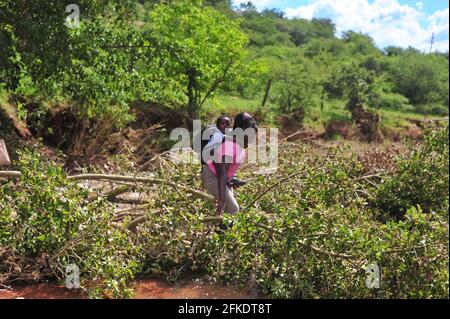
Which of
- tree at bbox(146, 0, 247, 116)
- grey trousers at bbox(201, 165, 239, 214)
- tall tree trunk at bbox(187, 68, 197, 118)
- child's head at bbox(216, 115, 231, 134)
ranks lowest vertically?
grey trousers at bbox(201, 165, 239, 214)

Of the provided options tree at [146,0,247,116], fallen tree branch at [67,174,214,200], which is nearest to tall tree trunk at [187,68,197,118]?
tree at [146,0,247,116]

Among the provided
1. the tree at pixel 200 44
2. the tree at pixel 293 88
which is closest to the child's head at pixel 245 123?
the tree at pixel 200 44

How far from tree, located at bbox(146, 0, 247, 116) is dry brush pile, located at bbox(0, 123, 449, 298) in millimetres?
8459

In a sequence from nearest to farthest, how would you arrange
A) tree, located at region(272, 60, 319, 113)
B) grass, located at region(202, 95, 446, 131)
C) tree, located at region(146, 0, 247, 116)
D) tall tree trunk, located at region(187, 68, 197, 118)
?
tree, located at region(146, 0, 247, 116) < tall tree trunk, located at region(187, 68, 197, 118) < grass, located at region(202, 95, 446, 131) < tree, located at region(272, 60, 319, 113)

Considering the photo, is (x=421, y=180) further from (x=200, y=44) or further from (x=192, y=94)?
(x=192, y=94)

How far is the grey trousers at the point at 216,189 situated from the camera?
5.23m

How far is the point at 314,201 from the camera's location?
18.5ft

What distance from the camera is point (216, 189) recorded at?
527cm

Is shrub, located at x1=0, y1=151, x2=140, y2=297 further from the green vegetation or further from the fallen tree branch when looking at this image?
the fallen tree branch

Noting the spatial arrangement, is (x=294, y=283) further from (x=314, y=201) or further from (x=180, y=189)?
(x=180, y=189)

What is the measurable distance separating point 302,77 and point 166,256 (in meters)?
18.5

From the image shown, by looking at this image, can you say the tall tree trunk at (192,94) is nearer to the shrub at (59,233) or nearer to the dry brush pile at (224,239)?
the dry brush pile at (224,239)

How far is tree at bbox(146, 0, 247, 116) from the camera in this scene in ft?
46.7

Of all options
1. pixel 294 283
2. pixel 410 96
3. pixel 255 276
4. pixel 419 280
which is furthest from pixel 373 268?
pixel 410 96
